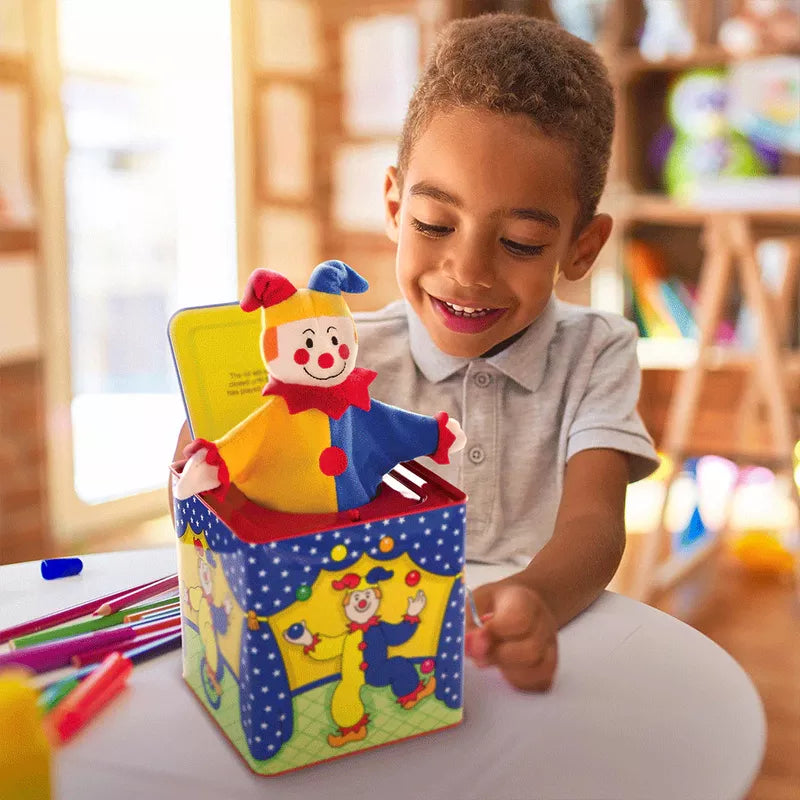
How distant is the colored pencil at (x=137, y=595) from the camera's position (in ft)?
2.24

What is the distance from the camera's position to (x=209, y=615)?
0.55m

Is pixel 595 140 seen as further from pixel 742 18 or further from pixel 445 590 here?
pixel 742 18

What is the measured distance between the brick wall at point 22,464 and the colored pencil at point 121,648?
1.73m

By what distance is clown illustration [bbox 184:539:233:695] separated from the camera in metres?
0.53

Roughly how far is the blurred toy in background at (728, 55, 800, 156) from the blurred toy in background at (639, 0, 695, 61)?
0.16 meters

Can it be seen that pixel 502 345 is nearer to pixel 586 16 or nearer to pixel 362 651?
pixel 362 651

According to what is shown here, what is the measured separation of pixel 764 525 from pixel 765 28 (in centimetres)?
137

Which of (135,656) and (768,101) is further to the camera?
(768,101)

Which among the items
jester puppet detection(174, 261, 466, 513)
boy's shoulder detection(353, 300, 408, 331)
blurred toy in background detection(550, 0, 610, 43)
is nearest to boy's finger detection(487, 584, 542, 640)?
jester puppet detection(174, 261, 466, 513)

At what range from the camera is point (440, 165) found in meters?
0.74

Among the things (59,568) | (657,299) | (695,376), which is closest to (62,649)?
(59,568)

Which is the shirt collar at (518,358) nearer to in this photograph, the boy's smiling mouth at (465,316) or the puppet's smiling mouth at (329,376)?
the boy's smiling mouth at (465,316)

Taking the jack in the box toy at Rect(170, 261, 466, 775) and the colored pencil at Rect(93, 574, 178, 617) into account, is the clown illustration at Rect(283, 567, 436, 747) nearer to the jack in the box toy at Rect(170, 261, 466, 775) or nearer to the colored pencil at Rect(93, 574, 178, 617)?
the jack in the box toy at Rect(170, 261, 466, 775)

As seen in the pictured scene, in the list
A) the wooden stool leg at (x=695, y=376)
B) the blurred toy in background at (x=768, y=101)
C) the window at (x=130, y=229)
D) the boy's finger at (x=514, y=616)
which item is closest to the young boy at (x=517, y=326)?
the boy's finger at (x=514, y=616)
